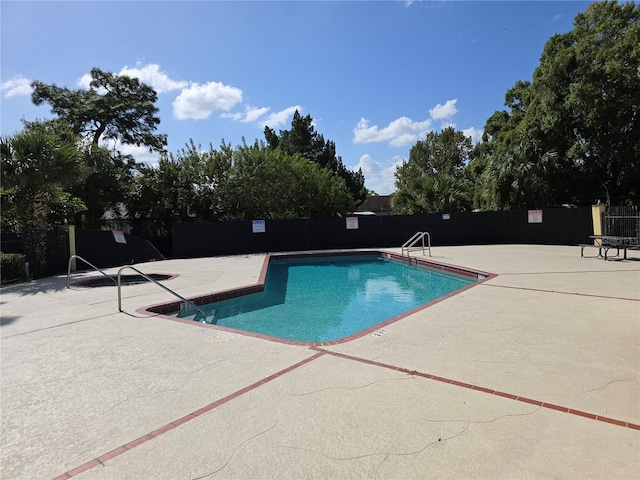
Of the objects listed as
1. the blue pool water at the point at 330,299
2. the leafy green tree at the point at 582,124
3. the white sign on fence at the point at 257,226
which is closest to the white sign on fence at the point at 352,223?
the white sign on fence at the point at 257,226

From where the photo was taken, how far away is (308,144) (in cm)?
3472

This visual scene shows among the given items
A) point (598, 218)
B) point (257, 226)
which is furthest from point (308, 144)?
point (598, 218)

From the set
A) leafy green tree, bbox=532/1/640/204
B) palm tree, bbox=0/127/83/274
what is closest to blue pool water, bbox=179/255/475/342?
palm tree, bbox=0/127/83/274

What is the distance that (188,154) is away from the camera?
21609 mm

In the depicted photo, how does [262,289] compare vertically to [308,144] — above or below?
below

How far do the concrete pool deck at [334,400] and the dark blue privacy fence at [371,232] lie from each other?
13.1 meters

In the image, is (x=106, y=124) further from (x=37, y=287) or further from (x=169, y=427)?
(x=169, y=427)

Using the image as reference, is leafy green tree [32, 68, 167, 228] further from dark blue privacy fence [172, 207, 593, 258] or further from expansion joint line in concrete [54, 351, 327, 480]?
expansion joint line in concrete [54, 351, 327, 480]

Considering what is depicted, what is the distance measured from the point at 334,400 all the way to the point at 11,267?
11.8 meters

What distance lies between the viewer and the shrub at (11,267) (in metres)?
10.8

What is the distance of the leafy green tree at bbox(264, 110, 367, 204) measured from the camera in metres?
34.3

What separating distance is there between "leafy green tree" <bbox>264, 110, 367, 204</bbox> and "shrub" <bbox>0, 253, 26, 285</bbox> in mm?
24087

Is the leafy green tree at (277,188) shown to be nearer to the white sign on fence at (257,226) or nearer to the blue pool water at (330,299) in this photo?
the white sign on fence at (257,226)

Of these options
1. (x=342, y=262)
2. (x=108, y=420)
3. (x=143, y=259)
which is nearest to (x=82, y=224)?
(x=143, y=259)
